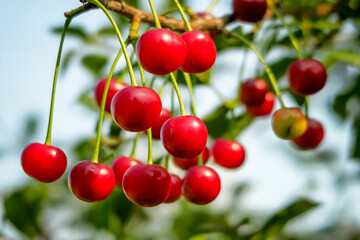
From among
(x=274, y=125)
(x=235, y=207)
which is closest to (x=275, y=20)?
(x=274, y=125)

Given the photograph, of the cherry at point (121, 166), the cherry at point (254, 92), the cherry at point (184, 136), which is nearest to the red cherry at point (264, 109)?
the cherry at point (254, 92)

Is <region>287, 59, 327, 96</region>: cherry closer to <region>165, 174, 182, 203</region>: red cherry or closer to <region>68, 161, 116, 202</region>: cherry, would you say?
<region>165, 174, 182, 203</region>: red cherry

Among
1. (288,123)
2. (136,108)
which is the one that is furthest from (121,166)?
(288,123)

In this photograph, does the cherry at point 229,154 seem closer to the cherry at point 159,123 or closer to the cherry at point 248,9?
the cherry at point 159,123

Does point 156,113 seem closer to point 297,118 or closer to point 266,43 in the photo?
point 297,118

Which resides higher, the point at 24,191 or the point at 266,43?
the point at 266,43

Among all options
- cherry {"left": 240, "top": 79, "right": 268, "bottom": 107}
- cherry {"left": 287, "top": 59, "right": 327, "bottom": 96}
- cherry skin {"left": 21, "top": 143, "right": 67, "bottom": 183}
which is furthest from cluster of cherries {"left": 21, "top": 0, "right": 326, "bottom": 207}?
cherry {"left": 240, "top": 79, "right": 268, "bottom": 107}
